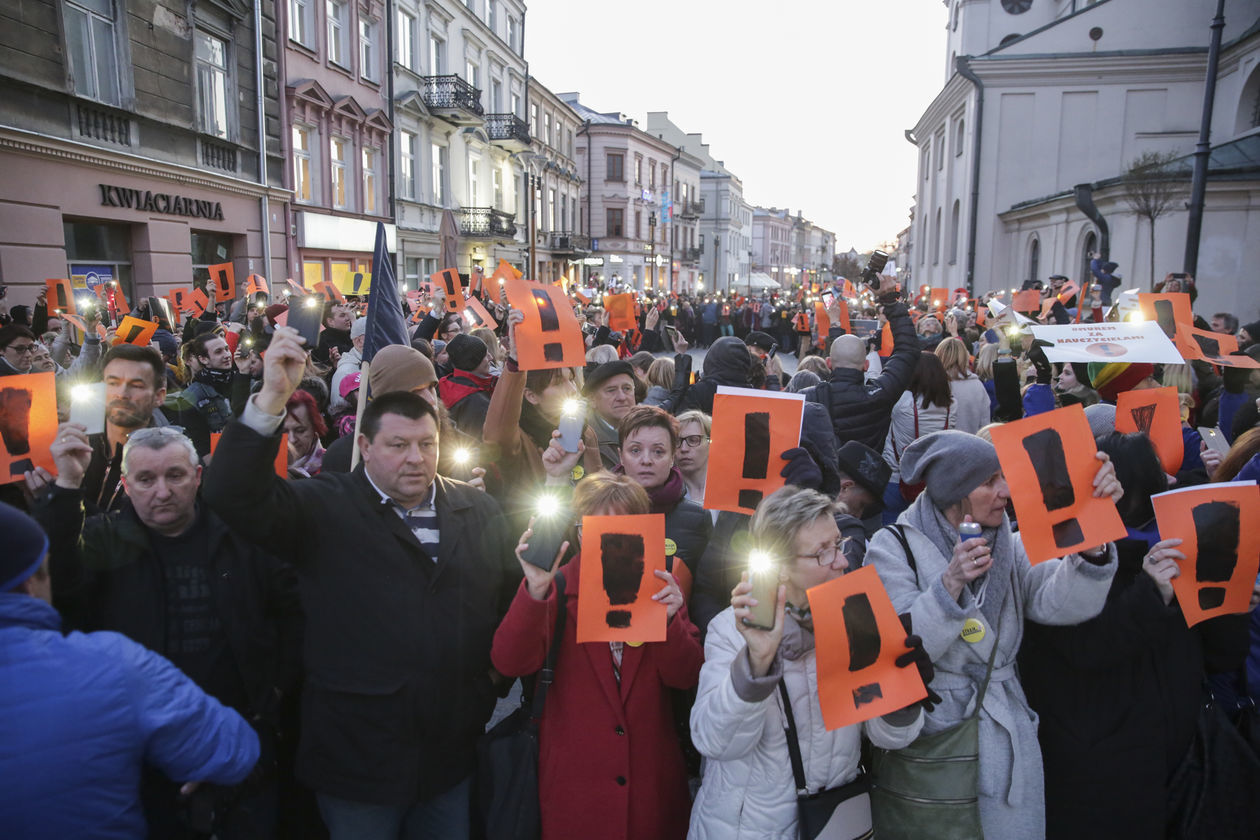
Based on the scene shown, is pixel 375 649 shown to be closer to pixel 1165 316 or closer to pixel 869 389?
pixel 869 389

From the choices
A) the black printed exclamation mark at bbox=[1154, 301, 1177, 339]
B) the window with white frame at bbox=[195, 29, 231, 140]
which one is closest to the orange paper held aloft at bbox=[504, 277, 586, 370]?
the black printed exclamation mark at bbox=[1154, 301, 1177, 339]

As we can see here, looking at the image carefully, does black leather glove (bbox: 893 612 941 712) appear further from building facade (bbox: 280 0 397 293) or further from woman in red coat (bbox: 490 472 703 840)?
building facade (bbox: 280 0 397 293)

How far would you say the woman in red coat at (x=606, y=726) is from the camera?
2475 mm

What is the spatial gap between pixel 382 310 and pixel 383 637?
162cm

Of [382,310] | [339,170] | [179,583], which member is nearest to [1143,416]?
[382,310]

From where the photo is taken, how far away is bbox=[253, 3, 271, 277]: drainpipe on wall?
54.6ft

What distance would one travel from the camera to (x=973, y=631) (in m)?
2.37

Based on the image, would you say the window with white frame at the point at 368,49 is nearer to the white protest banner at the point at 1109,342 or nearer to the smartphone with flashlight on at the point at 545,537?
the white protest banner at the point at 1109,342

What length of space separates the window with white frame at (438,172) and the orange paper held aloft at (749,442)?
26.0 meters

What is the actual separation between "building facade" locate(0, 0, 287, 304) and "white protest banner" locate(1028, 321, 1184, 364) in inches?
492

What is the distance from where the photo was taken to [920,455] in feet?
8.80

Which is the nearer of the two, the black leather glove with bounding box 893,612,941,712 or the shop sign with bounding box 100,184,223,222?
the black leather glove with bounding box 893,612,941,712

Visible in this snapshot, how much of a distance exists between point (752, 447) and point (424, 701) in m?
1.65

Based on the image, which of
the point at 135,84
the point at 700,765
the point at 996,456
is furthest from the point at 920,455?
the point at 135,84
